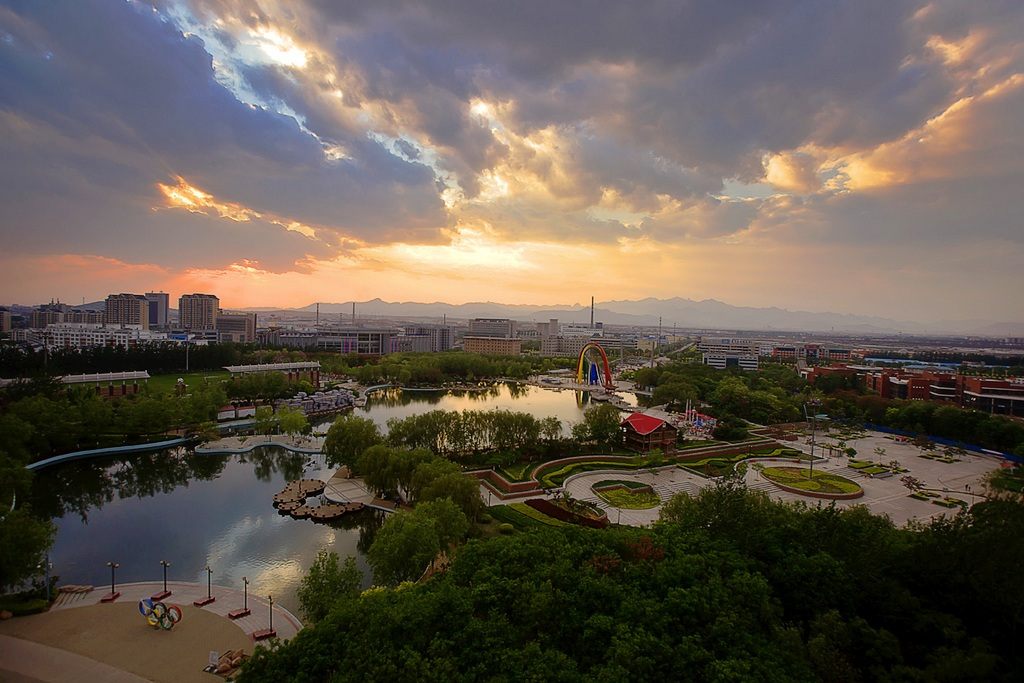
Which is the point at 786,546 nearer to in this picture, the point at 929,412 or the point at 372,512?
the point at 372,512

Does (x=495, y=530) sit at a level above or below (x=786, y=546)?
below

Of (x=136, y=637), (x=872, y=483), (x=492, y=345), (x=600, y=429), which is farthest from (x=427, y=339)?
(x=136, y=637)

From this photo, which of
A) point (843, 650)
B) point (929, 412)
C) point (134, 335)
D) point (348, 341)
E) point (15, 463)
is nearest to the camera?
point (843, 650)

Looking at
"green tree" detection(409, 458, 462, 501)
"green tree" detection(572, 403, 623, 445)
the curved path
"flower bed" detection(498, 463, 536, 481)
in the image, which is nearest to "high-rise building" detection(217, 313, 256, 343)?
the curved path

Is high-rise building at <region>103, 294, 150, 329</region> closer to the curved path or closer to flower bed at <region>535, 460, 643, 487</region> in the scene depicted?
the curved path

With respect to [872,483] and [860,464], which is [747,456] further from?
[860,464]

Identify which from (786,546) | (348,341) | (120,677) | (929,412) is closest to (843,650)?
(786,546)

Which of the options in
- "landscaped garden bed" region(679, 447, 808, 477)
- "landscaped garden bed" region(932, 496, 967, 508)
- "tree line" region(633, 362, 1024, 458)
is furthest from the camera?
"tree line" region(633, 362, 1024, 458)
